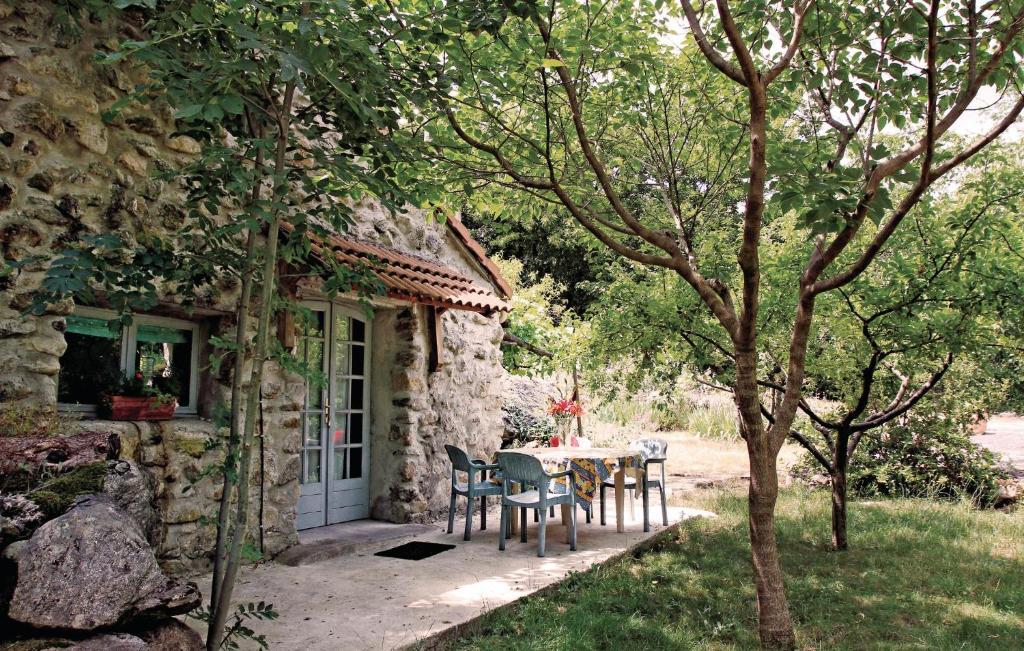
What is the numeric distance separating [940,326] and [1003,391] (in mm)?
5288

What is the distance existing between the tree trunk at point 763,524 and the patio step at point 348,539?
3165 mm

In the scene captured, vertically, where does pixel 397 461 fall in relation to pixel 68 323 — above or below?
below

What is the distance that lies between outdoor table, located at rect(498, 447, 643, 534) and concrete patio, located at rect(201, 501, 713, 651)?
1.05 ft

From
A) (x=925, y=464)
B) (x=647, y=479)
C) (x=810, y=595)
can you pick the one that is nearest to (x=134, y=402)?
(x=647, y=479)

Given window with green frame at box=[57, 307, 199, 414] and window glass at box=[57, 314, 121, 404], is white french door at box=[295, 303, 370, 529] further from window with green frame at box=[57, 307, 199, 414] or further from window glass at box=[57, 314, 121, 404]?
window glass at box=[57, 314, 121, 404]

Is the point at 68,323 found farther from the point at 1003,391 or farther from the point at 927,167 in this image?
the point at 1003,391

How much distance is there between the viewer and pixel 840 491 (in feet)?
19.1

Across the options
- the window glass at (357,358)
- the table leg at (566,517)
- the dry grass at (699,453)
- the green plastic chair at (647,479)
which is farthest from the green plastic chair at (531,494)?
→ the dry grass at (699,453)

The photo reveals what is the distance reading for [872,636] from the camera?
399 centimetres

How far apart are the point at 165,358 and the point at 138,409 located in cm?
54

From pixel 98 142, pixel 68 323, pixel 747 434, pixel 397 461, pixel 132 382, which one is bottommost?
pixel 397 461

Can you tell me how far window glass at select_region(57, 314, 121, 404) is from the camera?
407cm

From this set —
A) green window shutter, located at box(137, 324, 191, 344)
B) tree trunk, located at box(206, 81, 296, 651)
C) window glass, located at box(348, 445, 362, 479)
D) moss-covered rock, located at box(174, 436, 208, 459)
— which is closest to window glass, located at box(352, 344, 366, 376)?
window glass, located at box(348, 445, 362, 479)

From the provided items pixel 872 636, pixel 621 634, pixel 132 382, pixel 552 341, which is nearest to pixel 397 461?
pixel 132 382
